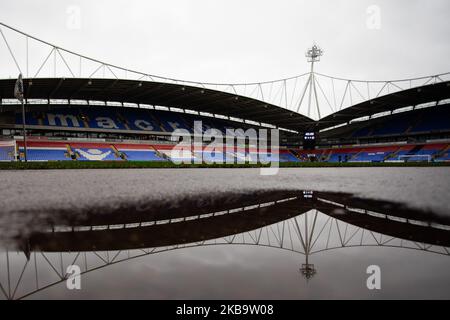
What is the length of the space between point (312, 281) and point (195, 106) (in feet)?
165

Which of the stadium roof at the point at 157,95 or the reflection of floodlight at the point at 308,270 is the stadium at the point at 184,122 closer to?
the stadium roof at the point at 157,95

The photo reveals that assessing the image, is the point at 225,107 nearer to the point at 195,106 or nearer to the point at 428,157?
the point at 195,106

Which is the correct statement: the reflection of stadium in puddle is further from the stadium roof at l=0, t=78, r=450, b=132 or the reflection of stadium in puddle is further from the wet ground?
the stadium roof at l=0, t=78, r=450, b=132

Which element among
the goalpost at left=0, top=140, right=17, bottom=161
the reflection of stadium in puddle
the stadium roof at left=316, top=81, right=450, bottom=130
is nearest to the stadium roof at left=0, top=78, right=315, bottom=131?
the stadium roof at left=316, top=81, right=450, bottom=130

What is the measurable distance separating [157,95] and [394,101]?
40.9 metres

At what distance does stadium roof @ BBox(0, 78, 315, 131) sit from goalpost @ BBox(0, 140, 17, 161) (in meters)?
7.12

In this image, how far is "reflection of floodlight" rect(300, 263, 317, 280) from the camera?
210cm

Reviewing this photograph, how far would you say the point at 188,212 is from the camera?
4668 mm

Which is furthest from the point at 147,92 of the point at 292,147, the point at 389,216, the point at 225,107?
the point at 389,216

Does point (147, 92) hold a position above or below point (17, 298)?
above

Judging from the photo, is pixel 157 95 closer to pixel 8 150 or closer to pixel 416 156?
pixel 8 150

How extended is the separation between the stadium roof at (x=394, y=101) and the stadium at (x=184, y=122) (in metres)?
0.18

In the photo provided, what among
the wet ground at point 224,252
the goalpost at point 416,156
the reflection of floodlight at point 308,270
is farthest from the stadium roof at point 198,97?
the reflection of floodlight at point 308,270

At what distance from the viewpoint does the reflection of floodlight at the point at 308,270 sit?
2097mm
